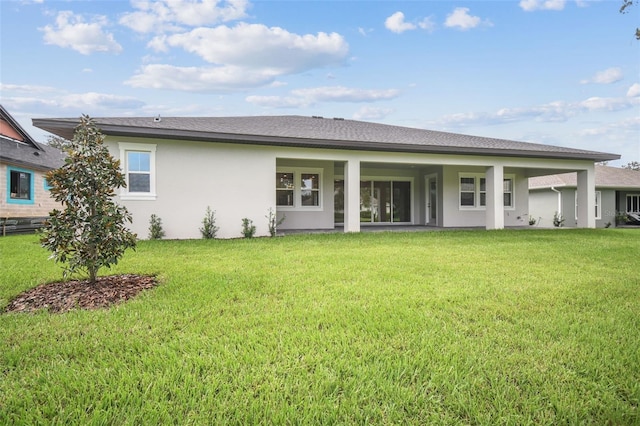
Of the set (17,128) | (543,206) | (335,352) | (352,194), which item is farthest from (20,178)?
(543,206)

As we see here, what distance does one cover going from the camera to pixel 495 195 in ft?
44.1

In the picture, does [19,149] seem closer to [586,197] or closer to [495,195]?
[495,195]

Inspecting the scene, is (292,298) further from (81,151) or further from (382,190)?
(382,190)

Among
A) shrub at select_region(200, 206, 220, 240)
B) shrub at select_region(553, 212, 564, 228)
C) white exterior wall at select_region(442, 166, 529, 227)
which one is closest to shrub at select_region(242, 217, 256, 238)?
shrub at select_region(200, 206, 220, 240)

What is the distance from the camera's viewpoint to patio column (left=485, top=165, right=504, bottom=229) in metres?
13.4

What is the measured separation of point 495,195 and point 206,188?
10.7 meters

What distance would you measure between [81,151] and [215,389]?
4.10 m

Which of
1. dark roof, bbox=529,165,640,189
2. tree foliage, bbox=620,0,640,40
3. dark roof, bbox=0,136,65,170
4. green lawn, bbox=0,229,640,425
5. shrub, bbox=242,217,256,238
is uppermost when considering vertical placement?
tree foliage, bbox=620,0,640,40

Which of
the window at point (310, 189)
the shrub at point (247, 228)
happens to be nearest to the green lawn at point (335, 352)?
the shrub at point (247, 228)

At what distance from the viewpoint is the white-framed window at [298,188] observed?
550 inches

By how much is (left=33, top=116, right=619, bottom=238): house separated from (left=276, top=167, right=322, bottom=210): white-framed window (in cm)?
4

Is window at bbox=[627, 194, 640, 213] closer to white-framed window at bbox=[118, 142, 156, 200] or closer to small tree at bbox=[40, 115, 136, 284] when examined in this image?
white-framed window at bbox=[118, 142, 156, 200]

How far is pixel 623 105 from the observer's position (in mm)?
17672

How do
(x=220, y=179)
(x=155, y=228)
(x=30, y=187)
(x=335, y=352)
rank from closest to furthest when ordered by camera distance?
(x=335, y=352)
(x=155, y=228)
(x=220, y=179)
(x=30, y=187)
